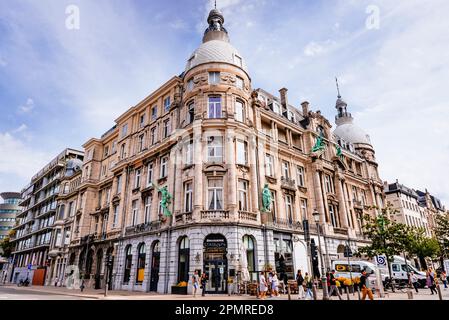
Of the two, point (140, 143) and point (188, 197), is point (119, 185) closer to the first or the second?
point (140, 143)

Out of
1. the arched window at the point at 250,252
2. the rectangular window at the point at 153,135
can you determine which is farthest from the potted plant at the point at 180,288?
the rectangular window at the point at 153,135

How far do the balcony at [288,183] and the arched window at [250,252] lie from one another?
8.54m

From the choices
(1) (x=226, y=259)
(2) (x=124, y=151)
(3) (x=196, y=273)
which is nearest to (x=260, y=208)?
(1) (x=226, y=259)

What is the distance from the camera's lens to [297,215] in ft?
103

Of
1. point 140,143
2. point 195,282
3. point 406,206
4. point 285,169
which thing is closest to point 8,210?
point 140,143

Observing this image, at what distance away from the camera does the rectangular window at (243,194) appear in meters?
25.4

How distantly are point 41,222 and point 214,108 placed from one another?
5248 cm

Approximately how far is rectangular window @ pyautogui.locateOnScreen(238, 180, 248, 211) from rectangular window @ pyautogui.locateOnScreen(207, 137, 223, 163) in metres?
2.88

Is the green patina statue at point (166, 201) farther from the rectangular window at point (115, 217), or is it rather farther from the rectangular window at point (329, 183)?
the rectangular window at point (329, 183)

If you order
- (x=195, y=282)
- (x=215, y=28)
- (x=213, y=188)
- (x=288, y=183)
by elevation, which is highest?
(x=215, y=28)

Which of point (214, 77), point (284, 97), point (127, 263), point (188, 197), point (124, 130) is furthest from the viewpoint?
point (124, 130)

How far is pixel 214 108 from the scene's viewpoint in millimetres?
27766

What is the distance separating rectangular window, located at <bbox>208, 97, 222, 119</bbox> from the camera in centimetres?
2743
